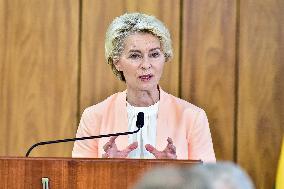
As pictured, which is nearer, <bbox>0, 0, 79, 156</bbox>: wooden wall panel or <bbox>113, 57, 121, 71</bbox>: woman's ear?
<bbox>113, 57, 121, 71</bbox>: woman's ear

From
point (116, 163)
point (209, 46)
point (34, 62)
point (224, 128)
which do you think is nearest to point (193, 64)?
point (209, 46)

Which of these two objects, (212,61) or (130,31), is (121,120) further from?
(212,61)

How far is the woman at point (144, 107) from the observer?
1.68 metres

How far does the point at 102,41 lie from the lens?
76.1 inches

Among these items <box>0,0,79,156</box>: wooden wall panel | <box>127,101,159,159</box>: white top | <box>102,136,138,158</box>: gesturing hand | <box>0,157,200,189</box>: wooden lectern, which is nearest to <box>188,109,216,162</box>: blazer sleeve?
<box>127,101,159,159</box>: white top

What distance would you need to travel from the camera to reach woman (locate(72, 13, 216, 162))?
1681 millimetres

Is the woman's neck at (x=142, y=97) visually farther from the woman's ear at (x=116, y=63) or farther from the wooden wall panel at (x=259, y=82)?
the wooden wall panel at (x=259, y=82)

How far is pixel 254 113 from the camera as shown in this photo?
6.29 ft

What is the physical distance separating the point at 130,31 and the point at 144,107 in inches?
8.6

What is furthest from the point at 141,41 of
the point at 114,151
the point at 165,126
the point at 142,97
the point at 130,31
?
the point at 114,151

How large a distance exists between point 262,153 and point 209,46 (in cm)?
38

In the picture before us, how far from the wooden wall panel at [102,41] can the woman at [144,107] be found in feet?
0.43

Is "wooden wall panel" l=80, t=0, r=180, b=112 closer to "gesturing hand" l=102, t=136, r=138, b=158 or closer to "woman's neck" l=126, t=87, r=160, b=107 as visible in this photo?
"woman's neck" l=126, t=87, r=160, b=107

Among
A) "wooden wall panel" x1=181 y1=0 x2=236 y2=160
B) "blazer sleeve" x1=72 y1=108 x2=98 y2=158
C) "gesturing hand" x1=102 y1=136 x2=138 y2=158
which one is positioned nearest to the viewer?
"gesturing hand" x1=102 y1=136 x2=138 y2=158
